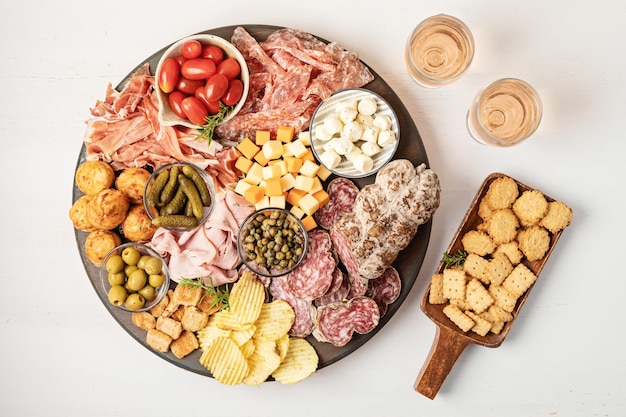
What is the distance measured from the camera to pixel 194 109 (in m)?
1.96

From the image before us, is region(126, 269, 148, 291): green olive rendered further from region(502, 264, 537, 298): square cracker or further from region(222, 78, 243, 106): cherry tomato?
region(502, 264, 537, 298): square cracker

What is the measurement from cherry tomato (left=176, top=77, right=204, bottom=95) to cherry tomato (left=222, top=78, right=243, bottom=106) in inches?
4.6

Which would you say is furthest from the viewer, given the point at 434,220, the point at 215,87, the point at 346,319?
the point at 434,220

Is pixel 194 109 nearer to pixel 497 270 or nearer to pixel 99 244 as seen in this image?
pixel 99 244

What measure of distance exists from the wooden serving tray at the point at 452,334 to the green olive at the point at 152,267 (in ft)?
3.55

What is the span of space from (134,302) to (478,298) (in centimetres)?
138

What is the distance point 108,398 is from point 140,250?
0.83 metres

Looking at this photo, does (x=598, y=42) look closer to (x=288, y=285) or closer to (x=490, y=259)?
(x=490, y=259)

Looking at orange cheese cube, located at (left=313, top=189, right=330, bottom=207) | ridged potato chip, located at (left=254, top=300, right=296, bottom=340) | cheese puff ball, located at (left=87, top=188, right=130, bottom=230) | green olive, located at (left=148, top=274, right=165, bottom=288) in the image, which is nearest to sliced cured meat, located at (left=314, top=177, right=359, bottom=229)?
orange cheese cube, located at (left=313, top=189, right=330, bottom=207)

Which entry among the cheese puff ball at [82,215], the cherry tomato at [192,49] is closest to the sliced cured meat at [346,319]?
the cheese puff ball at [82,215]

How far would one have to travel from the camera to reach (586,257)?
2.24 m

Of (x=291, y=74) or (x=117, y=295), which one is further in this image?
(x=291, y=74)

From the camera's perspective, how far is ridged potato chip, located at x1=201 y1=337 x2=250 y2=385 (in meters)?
2.02

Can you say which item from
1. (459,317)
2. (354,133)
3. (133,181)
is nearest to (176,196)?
(133,181)
